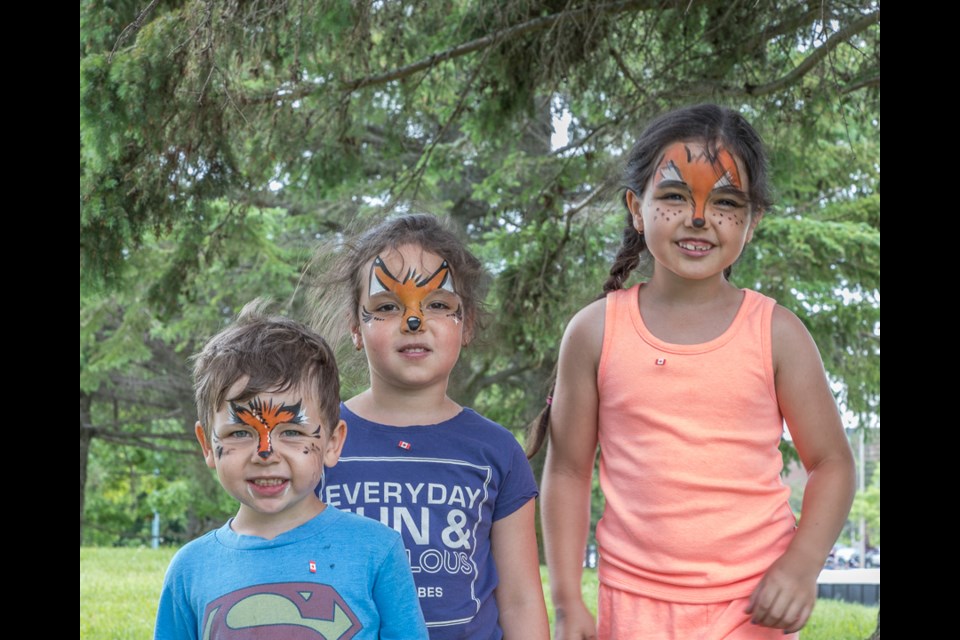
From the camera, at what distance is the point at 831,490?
102 inches

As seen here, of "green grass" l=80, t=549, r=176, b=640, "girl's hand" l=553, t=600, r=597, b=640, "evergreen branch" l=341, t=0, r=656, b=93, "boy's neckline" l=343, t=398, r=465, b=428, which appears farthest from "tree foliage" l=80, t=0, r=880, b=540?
"green grass" l=80, t=549, r=176, b=640

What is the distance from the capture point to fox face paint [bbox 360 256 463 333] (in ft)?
8.74

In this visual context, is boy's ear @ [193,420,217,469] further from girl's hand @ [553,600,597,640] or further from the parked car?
the parked car

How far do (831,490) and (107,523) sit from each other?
1060 inches

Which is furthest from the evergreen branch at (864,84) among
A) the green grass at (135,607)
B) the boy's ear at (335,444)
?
the green grass at (135,607)

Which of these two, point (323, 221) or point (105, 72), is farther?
point (323, 221)

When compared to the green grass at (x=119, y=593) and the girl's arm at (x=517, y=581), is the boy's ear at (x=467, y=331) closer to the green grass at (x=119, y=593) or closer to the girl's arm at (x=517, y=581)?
the girl's arm at (x=517, y=581)

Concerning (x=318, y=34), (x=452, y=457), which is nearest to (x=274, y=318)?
(x=452, y=457)

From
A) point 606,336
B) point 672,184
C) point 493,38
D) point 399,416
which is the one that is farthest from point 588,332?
point 493,38

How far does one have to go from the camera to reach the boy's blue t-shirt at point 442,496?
250cm

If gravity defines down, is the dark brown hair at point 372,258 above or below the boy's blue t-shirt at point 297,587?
above

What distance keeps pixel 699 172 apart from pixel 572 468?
0.86 metres
